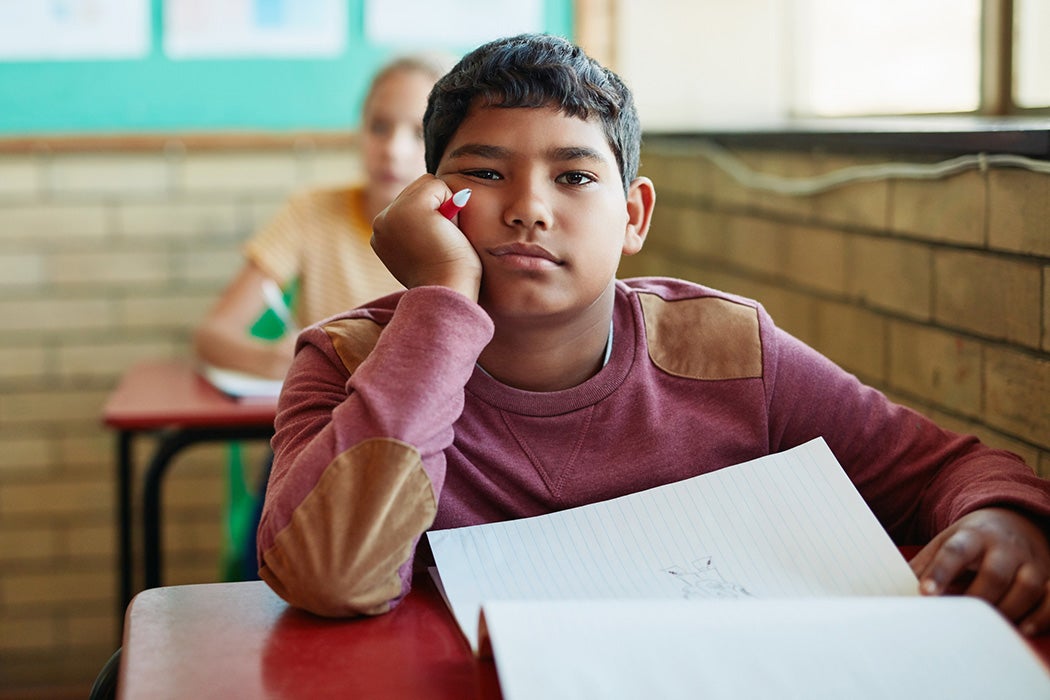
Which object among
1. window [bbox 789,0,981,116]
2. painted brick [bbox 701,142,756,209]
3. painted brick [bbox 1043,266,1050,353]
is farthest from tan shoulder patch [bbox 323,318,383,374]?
painted brick [bbox 701,142,756,209]

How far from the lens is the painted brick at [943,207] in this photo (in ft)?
5.23

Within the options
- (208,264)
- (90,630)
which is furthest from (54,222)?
(90,630)

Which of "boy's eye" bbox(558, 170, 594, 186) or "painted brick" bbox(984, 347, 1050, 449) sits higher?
"boy's eye" bbox(558, 170, 594, 186)

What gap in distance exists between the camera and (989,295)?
1.57 metres

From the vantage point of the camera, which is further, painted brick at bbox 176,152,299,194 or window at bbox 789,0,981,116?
painted brick at bbox 176,152,299,194

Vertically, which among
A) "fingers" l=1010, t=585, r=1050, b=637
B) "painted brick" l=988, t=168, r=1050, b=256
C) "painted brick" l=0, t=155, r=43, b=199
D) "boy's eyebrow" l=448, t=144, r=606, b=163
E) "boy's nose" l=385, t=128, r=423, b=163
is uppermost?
"boy's nose" l=385, t=128, r=423, b=163

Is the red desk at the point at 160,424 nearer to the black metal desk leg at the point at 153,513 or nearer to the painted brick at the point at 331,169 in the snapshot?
the black metal desk leg at the point at 153,513

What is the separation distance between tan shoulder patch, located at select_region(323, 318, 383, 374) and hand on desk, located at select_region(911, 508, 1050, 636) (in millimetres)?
549

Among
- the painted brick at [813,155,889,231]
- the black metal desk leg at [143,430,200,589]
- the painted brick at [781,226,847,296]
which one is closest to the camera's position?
the painted brick at [813,155,889,231]

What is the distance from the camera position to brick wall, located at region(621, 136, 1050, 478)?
1.49m

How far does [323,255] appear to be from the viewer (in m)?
2.90

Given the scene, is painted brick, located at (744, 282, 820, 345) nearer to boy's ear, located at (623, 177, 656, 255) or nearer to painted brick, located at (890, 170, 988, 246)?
painted brick, located at (890, 170, 988, 246)

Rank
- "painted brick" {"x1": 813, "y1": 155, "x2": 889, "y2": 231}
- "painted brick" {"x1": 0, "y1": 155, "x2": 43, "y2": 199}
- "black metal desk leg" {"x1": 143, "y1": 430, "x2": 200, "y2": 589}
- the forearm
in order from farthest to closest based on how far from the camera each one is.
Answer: "painted brick" {"x1": 0, "y1": 155, "x2": 43, "y2": 199}
the forearm
"black metal desk leg" {"x1": 143, "y1": 430, "x2": 200, "y2": 589}
"painted brick" {"x1": 813, "y1": 155, "x2": 889, "y2": 231}

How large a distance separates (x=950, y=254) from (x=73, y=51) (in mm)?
2320
